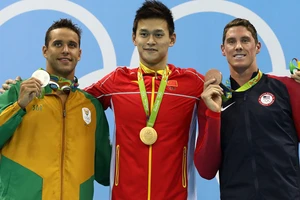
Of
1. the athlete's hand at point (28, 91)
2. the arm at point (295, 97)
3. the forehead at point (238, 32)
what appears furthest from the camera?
the forehead at point (238, 32)

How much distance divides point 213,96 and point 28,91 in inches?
39.0

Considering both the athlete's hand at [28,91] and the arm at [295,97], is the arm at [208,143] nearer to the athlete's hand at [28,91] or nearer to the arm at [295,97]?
the arm at [295,97]

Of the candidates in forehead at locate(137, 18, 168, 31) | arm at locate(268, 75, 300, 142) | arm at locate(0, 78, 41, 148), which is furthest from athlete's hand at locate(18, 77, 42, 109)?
arm at locate(268, 75, 300, 142)

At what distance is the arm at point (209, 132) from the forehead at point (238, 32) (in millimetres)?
362

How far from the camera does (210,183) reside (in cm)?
363

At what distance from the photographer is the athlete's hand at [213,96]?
92.5 inches

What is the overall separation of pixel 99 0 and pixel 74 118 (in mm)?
1636

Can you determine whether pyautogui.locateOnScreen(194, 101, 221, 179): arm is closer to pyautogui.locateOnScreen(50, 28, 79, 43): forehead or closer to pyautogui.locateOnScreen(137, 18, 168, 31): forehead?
pyautogui.locateOnScreen(137, 18, 168, 31): forehead

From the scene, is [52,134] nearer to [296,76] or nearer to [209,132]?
[209,132]

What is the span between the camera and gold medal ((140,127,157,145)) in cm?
249

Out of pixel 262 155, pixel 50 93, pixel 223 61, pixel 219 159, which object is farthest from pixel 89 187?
pixel 223 61

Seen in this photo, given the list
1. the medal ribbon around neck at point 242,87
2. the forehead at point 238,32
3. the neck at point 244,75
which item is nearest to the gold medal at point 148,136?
the medal ribbon around neck at point 242,87

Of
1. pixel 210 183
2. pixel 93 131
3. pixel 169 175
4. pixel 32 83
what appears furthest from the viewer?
pixel 210 183

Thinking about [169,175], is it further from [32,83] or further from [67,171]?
[32,83]
